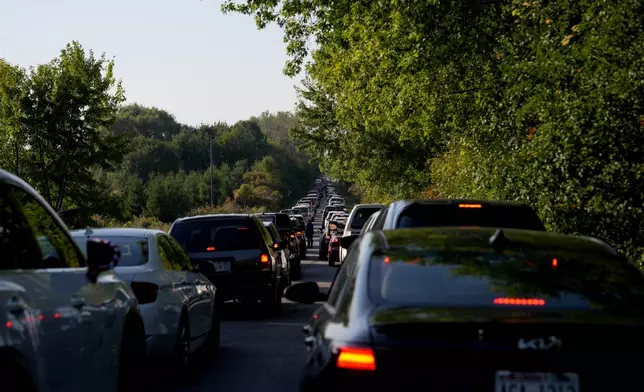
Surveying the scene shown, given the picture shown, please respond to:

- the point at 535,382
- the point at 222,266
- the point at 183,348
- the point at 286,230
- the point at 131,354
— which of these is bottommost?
the point at 286,230


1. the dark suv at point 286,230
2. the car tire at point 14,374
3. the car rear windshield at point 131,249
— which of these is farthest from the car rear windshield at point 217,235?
the car tire at point 14,374

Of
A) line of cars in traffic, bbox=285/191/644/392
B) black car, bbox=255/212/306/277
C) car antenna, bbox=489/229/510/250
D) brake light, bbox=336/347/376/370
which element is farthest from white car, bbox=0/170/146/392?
black car, bbox=255/212/306/277

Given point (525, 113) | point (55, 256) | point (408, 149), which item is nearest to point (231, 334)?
point (525, 113)

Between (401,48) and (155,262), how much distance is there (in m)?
15.0

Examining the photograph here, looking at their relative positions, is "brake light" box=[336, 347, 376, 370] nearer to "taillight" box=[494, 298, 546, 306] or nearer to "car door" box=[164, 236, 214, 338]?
"taillight" box=[494, 298, 546, 306]

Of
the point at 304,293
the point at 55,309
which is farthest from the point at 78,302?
the point at 304,293

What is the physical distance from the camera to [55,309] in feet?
18.2

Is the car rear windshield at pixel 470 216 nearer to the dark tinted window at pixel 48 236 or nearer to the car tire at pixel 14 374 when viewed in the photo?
the dark tinted window at pixel 48 236

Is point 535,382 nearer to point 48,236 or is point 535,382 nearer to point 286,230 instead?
point 48,236

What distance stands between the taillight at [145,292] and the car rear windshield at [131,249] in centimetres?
51

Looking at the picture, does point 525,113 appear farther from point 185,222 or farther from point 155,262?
point 155,262

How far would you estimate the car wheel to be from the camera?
417 inches

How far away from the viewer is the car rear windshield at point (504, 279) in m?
5.23

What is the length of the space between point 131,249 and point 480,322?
22.3 ft
